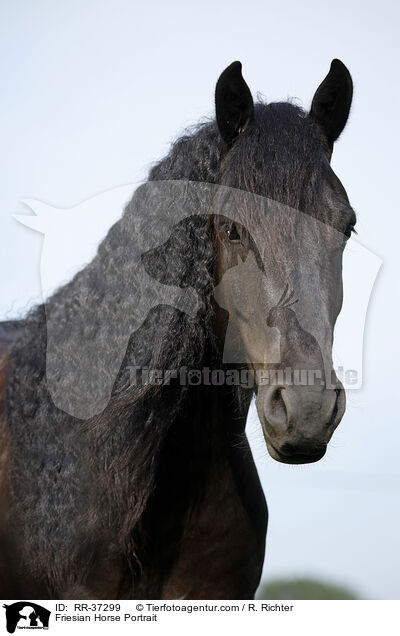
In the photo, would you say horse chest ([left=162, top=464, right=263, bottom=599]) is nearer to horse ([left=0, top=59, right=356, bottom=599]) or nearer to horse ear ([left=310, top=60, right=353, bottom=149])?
horse ([left=0, top=59, right=356, bottom=599])

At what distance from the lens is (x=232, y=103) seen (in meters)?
2.64

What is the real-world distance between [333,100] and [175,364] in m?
1.34

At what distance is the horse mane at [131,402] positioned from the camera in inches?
99.7

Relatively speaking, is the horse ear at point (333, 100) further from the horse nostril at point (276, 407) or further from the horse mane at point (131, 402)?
the horse nostril at point (276, 407)

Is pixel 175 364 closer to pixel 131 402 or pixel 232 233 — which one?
pixel 131 402

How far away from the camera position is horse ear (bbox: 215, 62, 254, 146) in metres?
2.61

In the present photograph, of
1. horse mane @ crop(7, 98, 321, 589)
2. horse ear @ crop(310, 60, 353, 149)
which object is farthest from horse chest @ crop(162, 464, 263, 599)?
horse ear @ crop(310, 60, 353, 149)

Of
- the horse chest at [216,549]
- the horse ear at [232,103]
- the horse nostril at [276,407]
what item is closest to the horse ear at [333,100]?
the horse ear at [232,103]
